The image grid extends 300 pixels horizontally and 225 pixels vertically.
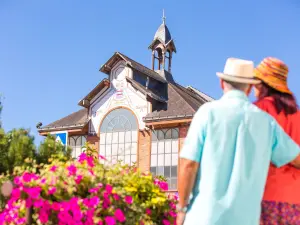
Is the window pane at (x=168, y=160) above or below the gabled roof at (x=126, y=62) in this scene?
below

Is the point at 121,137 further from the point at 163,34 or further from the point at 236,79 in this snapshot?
the point at 236,79

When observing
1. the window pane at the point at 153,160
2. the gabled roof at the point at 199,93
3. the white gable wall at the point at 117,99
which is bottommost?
the window pane at the point at 153,160

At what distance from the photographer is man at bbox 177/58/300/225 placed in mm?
3396

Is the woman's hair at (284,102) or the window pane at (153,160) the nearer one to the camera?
the woman's hair at (284,102)

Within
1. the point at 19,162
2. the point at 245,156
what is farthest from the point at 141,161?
the point at 245,156

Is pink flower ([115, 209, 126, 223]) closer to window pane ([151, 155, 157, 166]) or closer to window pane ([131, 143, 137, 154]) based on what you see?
window pane ([151, 155, 157, 166])

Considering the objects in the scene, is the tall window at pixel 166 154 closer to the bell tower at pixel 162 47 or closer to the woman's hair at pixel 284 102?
the bell tower at pixel 162 47

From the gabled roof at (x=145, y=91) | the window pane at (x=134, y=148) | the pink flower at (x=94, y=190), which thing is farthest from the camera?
the gabled roof at (x=145, y=91)

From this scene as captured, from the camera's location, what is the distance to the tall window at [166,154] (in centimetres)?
2653

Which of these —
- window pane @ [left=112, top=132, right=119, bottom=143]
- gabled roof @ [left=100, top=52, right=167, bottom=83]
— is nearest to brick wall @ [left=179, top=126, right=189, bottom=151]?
window pane @ [left=112, top=132, right=119, bottom=143]

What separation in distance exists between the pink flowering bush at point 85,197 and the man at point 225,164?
5.00ft

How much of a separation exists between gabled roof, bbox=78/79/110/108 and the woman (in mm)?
25456

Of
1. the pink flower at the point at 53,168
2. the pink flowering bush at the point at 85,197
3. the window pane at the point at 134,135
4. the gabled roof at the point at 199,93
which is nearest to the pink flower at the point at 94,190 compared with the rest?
the pink flowering bush at the point at 85,197

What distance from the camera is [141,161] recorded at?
89.6 feet
